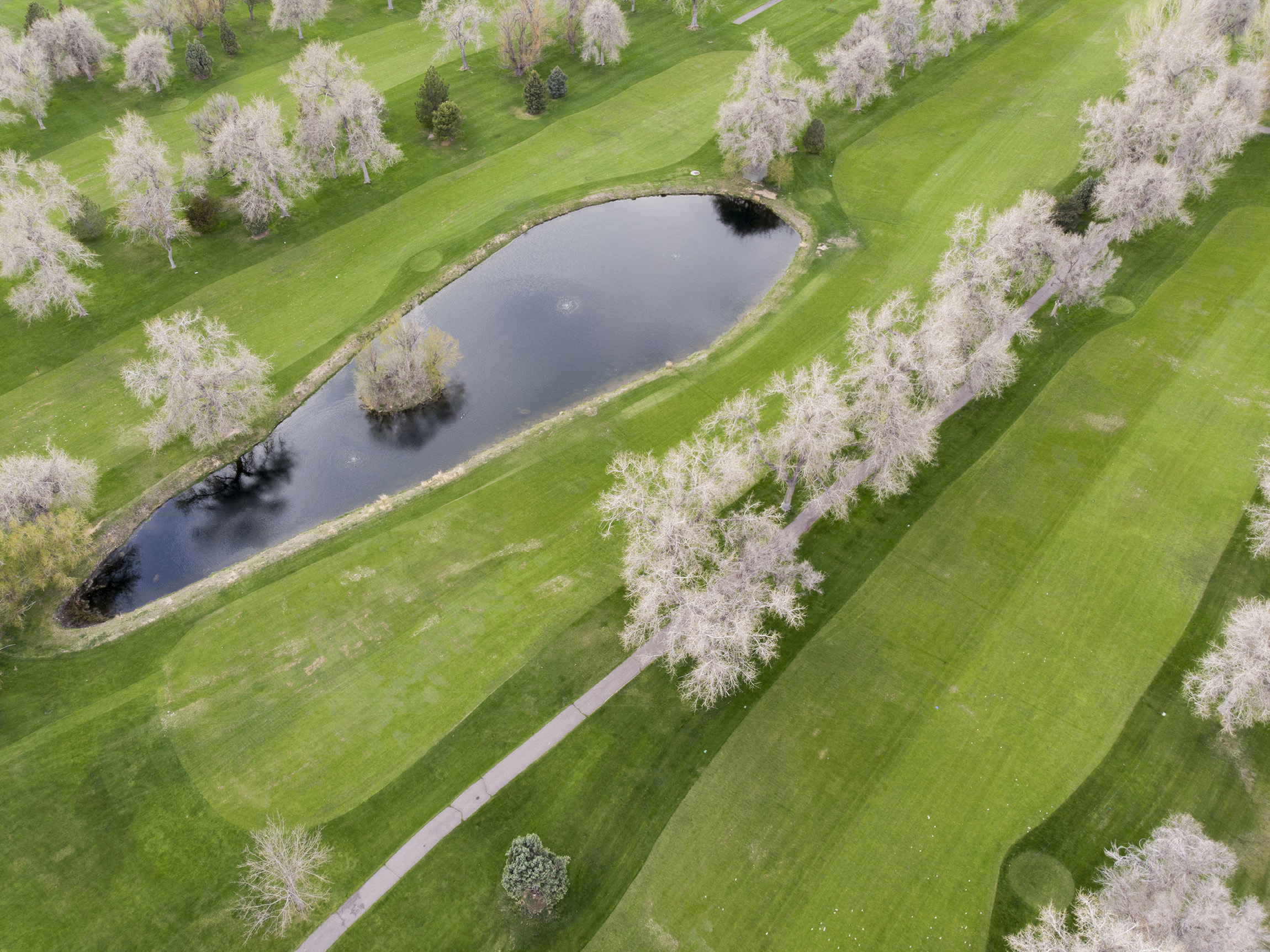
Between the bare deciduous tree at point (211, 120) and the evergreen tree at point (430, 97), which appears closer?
the bare deciduous tree at point (211, 120)

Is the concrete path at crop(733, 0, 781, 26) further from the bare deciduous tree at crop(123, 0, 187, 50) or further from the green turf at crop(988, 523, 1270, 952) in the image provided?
the green turf at crop(988, 523, 1270, 952)

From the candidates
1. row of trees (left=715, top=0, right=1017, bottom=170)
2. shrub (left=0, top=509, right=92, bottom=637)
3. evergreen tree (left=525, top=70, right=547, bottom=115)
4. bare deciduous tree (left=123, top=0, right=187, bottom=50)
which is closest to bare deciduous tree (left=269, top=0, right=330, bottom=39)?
bare deciduous tree (left=123, top=0, right=187, bottom=50)

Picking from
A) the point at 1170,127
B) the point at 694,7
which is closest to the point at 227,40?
the point at 694,7

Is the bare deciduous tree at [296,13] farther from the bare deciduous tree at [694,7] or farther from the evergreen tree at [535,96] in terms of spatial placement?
the bare deciduous tree at [694,7]

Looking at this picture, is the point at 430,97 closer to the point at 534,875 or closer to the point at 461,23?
the point at 461,23

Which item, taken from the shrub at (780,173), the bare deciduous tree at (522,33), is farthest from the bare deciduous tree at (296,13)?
the shrub at (780,173)

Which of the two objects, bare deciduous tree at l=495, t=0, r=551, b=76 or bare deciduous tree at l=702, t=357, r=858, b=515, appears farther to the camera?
bare deciduous tree at l=495, t=0, r=551, b=76

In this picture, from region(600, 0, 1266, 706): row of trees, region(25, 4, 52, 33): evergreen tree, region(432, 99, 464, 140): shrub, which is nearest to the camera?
region(600, 0, 1266, 706): row of trees
